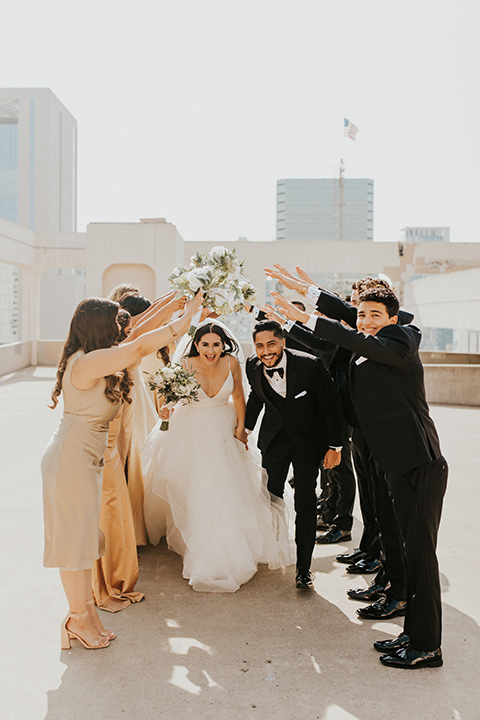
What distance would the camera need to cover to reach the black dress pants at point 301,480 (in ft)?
13.8

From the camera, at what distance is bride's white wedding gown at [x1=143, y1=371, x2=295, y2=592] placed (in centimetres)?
416

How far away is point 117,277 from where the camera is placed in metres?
19.9

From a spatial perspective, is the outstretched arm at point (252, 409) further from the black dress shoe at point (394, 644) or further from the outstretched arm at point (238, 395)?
the black dress shoe at point (394, 644)

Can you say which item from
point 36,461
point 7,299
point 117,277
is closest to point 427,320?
point 117,277

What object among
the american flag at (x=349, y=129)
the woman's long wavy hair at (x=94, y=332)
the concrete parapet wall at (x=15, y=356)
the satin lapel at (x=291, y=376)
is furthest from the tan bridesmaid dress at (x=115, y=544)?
the american flag at (x=349, y=129)

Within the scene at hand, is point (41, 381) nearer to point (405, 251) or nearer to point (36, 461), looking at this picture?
point (36, 461)

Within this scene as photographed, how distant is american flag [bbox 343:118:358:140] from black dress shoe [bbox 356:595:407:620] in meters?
39.4

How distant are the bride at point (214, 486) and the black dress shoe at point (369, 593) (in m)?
0.63

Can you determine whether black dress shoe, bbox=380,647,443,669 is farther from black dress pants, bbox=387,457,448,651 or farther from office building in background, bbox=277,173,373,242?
office building in background, bbox=277,173,373,242

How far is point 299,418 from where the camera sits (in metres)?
4.30

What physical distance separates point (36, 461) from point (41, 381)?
30.8ft

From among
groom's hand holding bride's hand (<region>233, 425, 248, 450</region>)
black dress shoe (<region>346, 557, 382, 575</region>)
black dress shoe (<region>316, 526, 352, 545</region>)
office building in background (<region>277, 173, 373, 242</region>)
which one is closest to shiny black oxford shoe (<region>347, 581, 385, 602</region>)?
black dress shoe (<region>346, 557, 382, 575</region>)

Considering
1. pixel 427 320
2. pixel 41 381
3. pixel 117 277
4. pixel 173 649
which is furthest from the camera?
pixel 427 320

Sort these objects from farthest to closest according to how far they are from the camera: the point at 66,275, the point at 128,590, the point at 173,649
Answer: the point at 66,275 → the point at 128,590 → the point at 173,649
